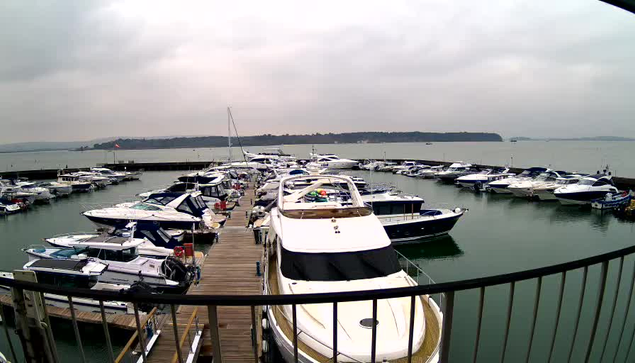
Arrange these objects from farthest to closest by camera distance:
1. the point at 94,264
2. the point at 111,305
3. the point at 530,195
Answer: the point at 530,195
the point at 94,264
the point at 111,305

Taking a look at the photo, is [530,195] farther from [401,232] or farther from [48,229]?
[48,229]

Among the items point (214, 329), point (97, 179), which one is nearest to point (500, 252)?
point (214, 329)

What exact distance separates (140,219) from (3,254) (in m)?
7.31

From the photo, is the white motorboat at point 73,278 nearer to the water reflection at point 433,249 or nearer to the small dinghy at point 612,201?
the water reflection at point 433,249

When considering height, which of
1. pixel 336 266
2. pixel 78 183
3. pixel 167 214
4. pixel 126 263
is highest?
pixel 336 266

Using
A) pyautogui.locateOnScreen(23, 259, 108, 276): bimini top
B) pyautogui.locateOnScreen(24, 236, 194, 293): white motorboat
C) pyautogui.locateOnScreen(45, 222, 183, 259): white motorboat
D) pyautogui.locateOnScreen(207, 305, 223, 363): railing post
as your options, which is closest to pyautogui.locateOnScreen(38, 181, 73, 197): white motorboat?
pyautogui.locateOnScreen(45, 222, 183, 259): white motorboat

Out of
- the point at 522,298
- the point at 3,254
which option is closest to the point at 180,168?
the point at 3,254

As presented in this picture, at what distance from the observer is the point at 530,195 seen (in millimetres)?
32000

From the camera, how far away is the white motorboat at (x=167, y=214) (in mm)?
18547

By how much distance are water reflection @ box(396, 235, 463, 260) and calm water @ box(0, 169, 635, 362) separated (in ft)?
0.18

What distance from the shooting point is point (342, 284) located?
22.0 ft

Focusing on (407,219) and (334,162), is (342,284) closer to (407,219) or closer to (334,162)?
(407,219)

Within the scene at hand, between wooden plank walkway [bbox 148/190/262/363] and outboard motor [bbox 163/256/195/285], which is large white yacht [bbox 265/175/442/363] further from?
outboard motor [bbox 163/256/195/285]

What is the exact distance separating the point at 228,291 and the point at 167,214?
10952mm
